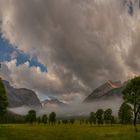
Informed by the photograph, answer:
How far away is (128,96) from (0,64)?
3923 centimetres

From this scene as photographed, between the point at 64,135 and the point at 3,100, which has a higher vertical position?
the point at 3,100

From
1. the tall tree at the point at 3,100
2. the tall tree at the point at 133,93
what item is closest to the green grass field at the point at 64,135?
the tall tree at the point at 3,100

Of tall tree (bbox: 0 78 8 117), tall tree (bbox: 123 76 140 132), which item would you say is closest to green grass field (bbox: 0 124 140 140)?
tall tree (bbox: 0 78 8 117)

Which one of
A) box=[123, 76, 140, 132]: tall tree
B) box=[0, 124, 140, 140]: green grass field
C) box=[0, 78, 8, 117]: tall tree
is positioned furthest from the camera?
box=[0, 78, 8, 117]: tall tree

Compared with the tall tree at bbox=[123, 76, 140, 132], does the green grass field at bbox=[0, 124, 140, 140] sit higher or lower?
lower

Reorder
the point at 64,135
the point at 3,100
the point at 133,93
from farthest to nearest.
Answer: the point at 3,100
the point at 133,93
the point at 64,135

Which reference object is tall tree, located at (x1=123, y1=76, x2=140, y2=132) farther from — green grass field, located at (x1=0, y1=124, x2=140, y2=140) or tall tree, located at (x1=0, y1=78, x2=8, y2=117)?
tall tree, located at (x1=0, y1=78, x2=8, y2=117)

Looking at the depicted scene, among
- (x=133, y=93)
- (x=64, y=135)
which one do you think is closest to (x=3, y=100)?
(x=64, y=135)

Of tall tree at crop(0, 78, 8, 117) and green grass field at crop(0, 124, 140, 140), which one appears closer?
green grass field at crop(0, 124, 140, 140)

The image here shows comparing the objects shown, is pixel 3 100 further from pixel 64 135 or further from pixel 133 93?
pixel 133 93

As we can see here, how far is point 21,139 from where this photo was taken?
54.2m

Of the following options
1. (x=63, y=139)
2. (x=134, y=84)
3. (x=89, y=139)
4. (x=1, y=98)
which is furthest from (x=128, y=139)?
(x=1, y=98)

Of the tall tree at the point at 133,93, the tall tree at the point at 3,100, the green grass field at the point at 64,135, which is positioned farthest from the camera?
the tall tree at the point at 3,100

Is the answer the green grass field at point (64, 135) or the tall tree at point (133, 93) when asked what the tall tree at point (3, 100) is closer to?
the green grass field at point (64, 135)
